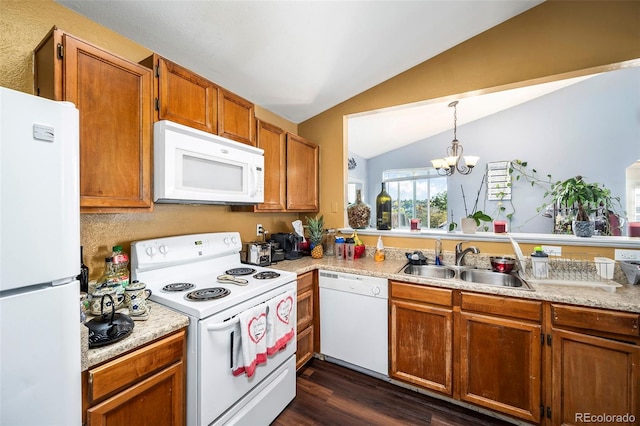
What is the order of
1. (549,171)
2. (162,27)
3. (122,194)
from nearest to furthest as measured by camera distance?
(122,194) → (162,27) → (549,171)

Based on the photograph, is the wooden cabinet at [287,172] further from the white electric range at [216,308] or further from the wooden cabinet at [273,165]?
the white electric range at [216,308]

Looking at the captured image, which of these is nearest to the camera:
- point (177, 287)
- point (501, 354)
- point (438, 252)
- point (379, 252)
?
point (177, 287)

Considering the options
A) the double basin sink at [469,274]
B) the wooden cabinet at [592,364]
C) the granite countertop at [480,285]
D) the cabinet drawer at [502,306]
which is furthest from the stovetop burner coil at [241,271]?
the wooden cabinet at [592,364]

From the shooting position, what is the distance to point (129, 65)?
1306mm

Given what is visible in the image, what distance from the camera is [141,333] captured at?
1.05m

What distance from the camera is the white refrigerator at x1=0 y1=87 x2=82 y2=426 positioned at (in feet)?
2.08

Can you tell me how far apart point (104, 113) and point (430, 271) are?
2405mm

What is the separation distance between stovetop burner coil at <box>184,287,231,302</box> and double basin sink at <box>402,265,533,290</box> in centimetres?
138

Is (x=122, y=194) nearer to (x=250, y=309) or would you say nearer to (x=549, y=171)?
(x=250, y=309)

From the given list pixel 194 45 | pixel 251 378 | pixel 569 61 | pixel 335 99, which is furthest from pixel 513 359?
pixel 194 45

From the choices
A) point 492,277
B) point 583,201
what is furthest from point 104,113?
point 583,201

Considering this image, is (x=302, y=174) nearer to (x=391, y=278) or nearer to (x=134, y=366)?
(x=391, y=278)

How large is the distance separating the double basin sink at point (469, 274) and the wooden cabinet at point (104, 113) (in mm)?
1935

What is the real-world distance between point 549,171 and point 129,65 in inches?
225
